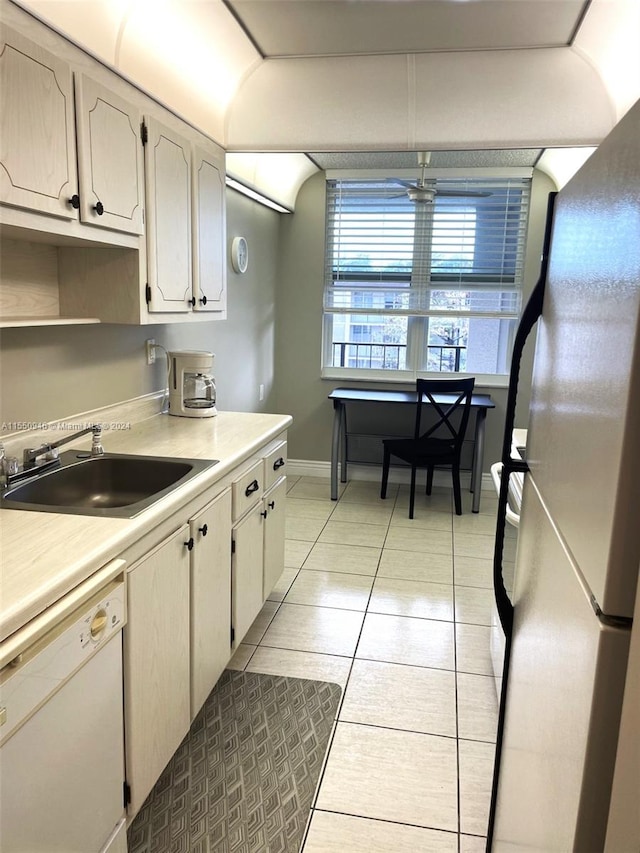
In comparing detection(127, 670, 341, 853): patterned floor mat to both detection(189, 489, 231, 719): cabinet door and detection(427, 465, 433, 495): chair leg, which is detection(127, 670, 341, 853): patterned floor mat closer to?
detection(189, 489, 231, 719): cabinet door

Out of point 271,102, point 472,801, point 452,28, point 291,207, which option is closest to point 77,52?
point 271,102

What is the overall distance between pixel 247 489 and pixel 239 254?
88.2 inches

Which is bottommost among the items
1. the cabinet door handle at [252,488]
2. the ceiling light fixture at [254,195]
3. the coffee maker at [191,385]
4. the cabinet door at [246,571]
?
the cabinet door at [246,571]

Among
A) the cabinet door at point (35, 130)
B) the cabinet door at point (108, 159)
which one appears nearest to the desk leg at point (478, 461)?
the cabinet door at point (108, 159)

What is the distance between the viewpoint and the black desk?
179 inches

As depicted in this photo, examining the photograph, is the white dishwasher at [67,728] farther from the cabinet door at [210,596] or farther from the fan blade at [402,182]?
the fan blade at [402,182]

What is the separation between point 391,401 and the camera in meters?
4.57

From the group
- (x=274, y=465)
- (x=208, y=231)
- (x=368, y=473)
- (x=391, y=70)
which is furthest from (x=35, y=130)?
(x=368, y=473)

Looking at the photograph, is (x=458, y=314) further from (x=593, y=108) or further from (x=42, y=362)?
(x=42, y=362)

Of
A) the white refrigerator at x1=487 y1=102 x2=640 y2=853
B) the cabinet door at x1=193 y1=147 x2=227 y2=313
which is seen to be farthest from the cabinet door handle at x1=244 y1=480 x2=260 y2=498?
the white refrigerator at x1=487 y1=102 x2=640 y2=853

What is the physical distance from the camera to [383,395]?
4754 millimetres

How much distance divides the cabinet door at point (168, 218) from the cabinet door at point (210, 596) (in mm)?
859

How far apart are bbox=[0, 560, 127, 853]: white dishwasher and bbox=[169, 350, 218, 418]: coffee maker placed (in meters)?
1.53

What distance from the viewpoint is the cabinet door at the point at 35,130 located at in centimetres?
149
